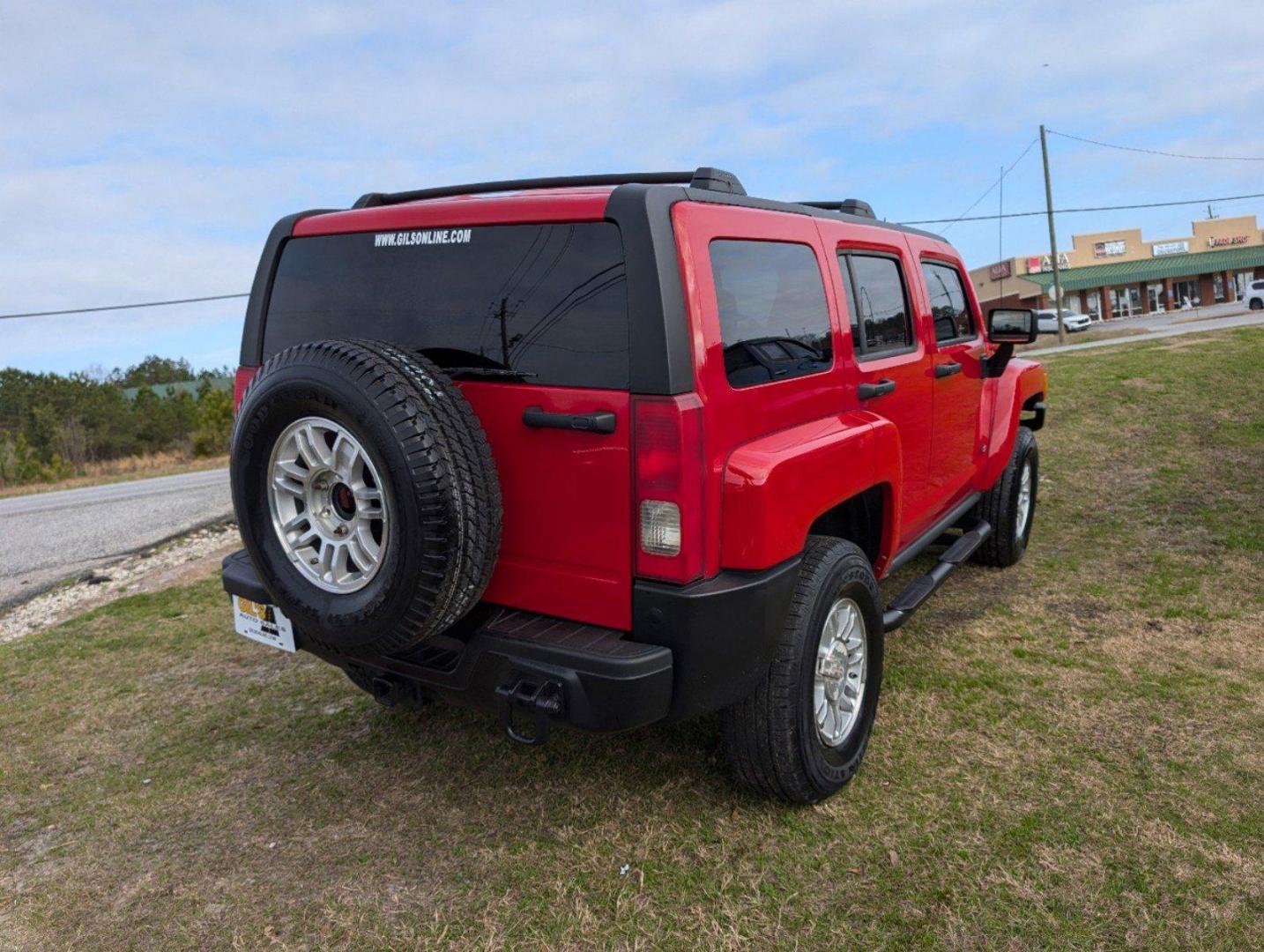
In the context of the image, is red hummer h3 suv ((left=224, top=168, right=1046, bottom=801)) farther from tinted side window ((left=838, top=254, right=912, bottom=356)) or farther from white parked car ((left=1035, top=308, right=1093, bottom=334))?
white parked car ((left=1035, top=308, right=1093, bottom=334))

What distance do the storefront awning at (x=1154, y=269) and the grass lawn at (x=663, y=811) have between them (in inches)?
2316

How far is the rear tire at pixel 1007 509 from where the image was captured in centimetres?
538

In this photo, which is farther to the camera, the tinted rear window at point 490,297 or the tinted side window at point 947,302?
the tinted side window at point 947,302

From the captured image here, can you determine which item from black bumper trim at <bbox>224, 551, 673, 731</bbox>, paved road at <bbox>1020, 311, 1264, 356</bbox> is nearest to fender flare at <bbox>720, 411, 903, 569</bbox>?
black bumper trim at <bbox>224, 551, 673, 731</bbox>

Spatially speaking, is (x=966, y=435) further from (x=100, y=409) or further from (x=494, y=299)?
(x=100, y=409)

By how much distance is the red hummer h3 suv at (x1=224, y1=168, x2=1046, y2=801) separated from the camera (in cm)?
243

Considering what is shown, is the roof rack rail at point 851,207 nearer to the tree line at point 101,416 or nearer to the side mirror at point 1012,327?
the side mirror at point 1012,327

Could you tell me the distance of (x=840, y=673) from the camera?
10.2 feet

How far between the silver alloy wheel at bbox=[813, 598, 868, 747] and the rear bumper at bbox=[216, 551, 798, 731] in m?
0.38

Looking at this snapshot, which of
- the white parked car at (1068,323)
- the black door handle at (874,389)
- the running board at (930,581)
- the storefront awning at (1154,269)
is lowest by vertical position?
the running board at (930,581)

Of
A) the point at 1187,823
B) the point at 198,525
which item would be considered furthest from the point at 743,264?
the point at 198,525

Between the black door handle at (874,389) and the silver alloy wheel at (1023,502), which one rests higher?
the black door handle at (874,389)

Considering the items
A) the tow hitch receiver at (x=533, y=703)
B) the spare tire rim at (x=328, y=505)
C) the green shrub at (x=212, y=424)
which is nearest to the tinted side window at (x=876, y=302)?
the tow hitch receiver at (x=533, y=703)

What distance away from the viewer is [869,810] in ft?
9.84
